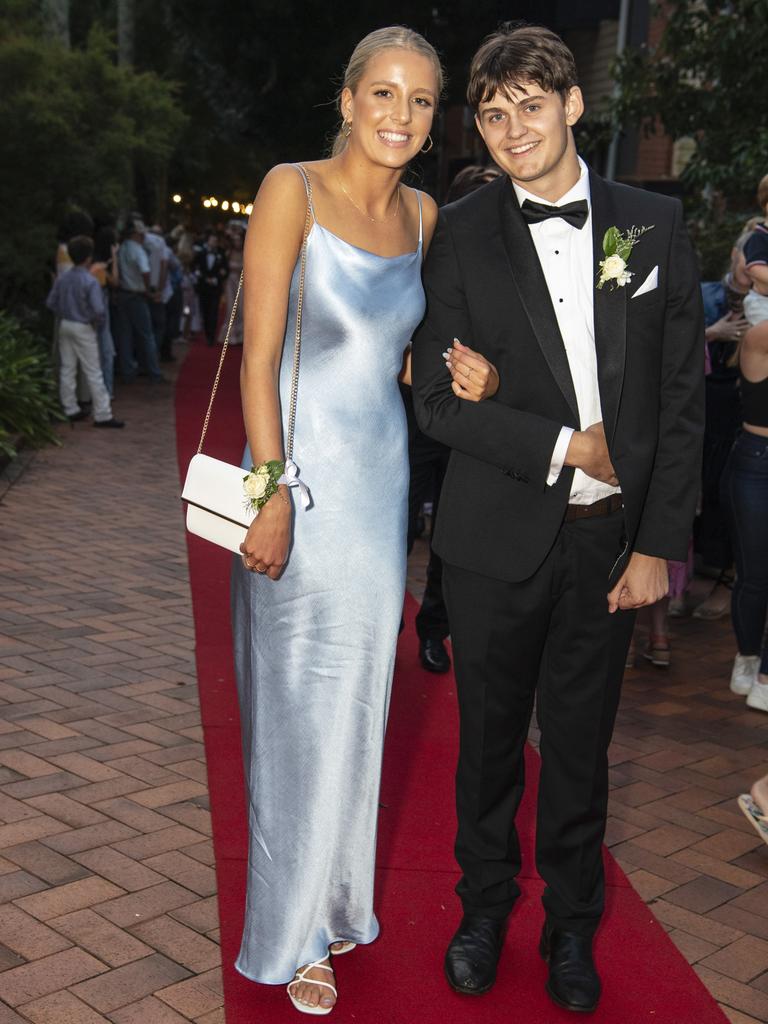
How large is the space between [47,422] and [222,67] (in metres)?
12.5

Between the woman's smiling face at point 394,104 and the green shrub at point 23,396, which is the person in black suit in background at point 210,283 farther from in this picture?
the woman's smiling face at point 394,104

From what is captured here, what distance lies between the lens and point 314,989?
3.10 metres

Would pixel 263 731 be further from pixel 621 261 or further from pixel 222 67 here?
pixel 222 67

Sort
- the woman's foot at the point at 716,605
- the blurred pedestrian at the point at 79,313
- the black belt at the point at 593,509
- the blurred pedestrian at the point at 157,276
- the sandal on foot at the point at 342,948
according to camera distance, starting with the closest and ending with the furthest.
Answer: the black belt at the point at 593,509
the sandal on foot at the point at 342,948
the woman's foot at the point at 716,605
the blurred pedestrian at the point at 79,313
the blurred pedestrian at the point at 157,276

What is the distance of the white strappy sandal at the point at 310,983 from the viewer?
3.07m

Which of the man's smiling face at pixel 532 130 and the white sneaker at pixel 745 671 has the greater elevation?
the man's smiling face at pixel 532 130

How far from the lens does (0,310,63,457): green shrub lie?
1168cm

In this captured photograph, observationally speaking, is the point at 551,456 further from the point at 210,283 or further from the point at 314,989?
the point at 210,283

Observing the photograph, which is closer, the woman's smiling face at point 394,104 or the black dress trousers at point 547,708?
the woman's smiling face at point 394,104

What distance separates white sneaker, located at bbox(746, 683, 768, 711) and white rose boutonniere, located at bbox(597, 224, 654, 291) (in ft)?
10.6

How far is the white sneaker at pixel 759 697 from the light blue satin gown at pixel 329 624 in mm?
3043

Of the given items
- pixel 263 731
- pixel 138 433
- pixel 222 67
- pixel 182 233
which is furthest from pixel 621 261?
pixel 182 233

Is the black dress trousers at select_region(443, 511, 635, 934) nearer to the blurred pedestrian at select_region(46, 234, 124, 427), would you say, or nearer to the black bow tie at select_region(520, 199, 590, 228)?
the black bow tie at select_region(520, 199, 590, 228)

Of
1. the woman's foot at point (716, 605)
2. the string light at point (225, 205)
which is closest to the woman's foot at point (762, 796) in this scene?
the woman's foot at point (716, 605)
